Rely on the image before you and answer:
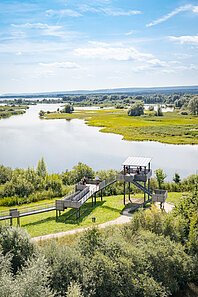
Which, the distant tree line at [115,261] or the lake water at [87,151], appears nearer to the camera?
the distant tree line at [115,261]

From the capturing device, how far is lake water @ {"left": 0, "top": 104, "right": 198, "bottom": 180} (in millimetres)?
47594

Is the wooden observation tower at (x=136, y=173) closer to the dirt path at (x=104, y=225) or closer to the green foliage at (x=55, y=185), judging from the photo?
the dirt path at (x=104, y=225)

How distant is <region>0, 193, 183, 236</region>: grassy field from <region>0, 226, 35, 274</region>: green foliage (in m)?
6.02

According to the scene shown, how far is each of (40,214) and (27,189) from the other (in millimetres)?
6848

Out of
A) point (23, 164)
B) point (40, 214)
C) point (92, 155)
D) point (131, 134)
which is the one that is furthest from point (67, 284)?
point (131, 134)

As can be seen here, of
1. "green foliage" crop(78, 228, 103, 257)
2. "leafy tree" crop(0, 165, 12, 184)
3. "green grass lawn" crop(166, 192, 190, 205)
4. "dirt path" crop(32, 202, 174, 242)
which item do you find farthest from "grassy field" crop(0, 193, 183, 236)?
"leafy tree" crop(0, 165, 12, 184)

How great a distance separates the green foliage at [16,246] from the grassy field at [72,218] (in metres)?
6.02

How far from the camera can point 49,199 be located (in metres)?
32.2

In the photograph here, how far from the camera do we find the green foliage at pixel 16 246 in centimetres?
1561

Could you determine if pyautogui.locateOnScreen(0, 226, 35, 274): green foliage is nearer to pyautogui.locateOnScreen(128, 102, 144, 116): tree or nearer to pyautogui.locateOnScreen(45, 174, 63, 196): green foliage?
pyautogui.locateOnScreen(45, 174, 63, 196): green foliage

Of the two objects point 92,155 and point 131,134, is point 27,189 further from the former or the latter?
point 131,134

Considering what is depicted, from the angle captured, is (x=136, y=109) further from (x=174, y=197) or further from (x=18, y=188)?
(x=174, y=197)

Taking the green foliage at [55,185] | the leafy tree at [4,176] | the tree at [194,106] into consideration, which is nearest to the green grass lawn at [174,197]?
the green foliage at [55,185]

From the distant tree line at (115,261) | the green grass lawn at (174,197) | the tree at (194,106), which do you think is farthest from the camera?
the tree at (194,106)
